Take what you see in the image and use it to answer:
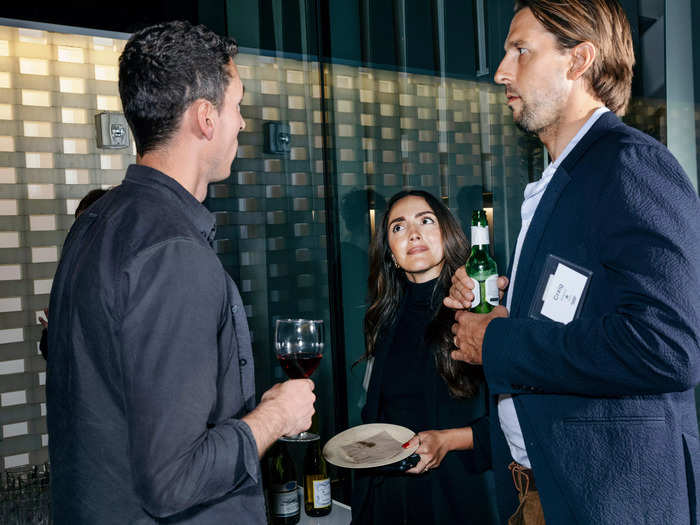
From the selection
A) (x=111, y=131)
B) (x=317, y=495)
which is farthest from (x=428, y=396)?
(x=111, y=131)

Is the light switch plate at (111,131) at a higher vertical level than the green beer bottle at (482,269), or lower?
higher

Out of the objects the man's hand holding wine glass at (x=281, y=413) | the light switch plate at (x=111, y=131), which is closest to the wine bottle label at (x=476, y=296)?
the man's hand holding wine glass at (x=281, y=413)

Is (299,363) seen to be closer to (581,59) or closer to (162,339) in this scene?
(162,339)

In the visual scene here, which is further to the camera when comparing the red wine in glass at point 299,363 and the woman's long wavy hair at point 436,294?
the woman's long wavy hair at point 436,294

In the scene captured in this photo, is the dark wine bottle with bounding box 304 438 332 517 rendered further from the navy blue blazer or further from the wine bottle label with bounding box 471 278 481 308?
the navy blue blazer

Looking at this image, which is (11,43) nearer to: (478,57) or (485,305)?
(478,57)

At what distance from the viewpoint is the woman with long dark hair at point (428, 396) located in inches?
75.2

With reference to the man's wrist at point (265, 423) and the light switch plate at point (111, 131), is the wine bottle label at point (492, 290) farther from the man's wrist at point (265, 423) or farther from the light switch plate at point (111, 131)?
the light switch plate at point (111, 131)

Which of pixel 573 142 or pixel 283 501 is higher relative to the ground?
pixel 573 142

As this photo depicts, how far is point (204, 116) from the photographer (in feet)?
3.62

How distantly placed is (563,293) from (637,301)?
0.54 ft

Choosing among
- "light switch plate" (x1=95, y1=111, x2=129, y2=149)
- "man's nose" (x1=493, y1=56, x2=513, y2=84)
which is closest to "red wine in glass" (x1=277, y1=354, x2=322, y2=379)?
"man's nose" (x1=493, y1=56, x2=513, y2=84)

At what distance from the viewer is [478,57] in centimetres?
211

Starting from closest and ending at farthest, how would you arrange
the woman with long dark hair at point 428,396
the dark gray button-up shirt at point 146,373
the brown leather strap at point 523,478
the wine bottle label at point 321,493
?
the dark gray button-up shirt at point 146,373 < the brown leather strap at point 523,478 < the wine bottle label at point 321,493 < the woman with long dark hair at point 428,396
